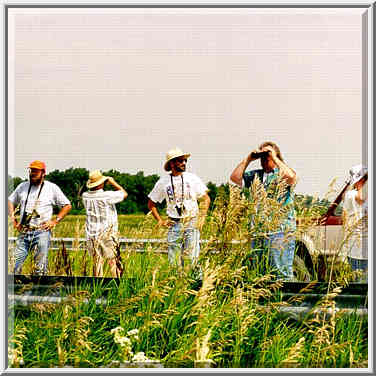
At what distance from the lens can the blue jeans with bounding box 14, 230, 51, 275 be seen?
395 centimetres

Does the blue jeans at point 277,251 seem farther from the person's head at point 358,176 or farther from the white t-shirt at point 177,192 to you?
the white t-shirt at point 177,192

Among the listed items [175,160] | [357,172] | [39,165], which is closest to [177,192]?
[175,160]

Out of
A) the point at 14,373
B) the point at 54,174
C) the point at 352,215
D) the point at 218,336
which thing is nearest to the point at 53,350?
the point at 14,373

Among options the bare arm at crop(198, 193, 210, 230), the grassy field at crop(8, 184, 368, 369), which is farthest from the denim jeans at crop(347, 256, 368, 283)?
the bare arm at crop(198, 193, 210, 230)

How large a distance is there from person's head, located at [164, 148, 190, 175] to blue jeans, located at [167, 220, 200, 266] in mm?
747

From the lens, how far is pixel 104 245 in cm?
394

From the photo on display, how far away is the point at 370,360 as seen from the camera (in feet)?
11.3

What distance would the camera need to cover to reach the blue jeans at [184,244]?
375cm

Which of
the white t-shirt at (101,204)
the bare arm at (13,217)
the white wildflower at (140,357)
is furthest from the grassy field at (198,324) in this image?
the white t-shirt at (101,204)

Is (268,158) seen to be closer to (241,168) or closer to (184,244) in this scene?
(241,168)

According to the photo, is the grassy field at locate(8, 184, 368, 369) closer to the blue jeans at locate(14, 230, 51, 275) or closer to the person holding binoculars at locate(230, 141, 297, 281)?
the person holding binoculars at locate(230, 141, 297, 281)

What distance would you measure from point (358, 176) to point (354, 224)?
0.34 metres

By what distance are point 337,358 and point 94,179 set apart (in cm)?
237

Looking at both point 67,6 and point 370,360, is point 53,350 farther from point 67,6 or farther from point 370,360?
point 67,6
